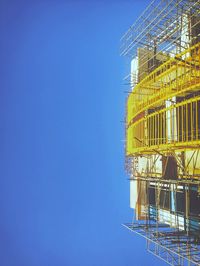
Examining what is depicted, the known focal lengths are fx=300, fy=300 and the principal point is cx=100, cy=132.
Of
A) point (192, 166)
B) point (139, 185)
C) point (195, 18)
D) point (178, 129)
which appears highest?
point (195, 18)

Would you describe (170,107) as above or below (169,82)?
below

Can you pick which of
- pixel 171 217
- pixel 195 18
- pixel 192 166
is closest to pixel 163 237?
pixel 171 217

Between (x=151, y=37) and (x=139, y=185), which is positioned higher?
(x=151, y=37)

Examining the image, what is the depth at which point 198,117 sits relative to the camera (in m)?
18.2

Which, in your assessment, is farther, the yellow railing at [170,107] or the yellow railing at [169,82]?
the yellow railing at [170,107]

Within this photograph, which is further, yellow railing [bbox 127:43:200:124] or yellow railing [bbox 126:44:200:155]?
yellow railing [bbox 126:44:200:155]

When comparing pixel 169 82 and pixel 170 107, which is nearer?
pixel 170 107

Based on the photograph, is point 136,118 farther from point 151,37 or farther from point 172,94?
point 172,94

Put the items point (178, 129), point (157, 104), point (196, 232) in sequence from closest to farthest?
point (196, 232)
point (178, 129)
point (157, 104)

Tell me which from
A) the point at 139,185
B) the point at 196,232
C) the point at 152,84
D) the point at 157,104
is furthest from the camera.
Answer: the point at 139,185

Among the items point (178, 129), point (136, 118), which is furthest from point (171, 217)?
point (136, 118)

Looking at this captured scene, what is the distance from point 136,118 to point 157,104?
573 cm

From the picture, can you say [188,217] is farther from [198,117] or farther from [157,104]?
[157,104]

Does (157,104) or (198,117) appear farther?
(157,104)
